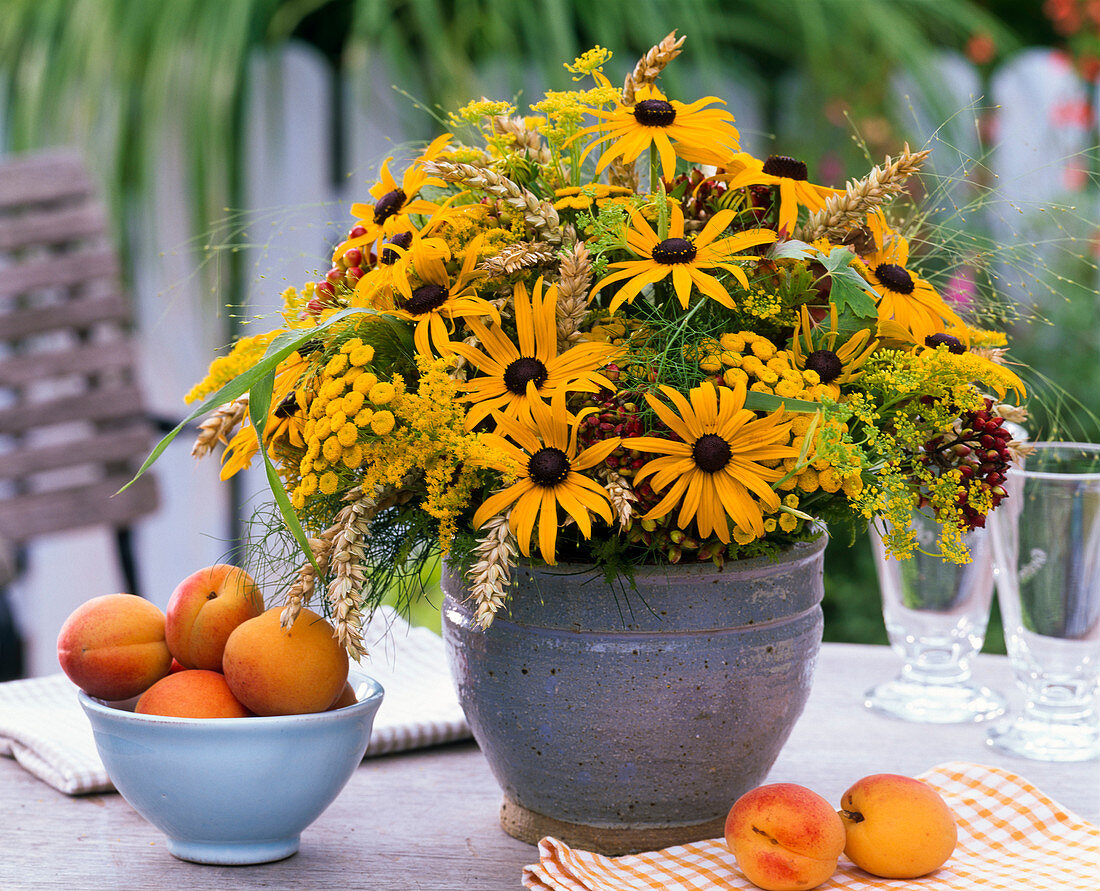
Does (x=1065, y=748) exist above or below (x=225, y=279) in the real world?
below

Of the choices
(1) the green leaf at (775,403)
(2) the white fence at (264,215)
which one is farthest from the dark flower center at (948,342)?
(2) the white fence at (264,215)

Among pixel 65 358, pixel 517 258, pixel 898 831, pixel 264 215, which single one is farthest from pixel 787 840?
→ pixel 65 358

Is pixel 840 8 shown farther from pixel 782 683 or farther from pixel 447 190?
pixel 782 683

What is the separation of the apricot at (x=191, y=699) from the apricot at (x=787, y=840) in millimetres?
269

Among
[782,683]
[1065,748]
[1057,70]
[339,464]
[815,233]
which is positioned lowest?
[1065,748]

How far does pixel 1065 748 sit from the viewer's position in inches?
33.7

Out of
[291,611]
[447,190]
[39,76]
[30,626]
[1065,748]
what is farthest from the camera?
[30,626]

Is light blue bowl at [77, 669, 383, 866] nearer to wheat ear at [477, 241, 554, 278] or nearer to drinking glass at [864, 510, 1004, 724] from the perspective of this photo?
wheat ear at [477, 241, 554, 278]

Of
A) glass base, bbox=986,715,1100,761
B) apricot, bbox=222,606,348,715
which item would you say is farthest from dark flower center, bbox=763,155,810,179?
glass base, bbox=986,715,1100,761

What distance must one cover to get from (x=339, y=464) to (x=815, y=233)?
28cm

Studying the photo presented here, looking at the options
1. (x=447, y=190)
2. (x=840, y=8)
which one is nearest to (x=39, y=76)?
(x=840, y=8)

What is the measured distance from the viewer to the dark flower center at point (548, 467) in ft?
1.81

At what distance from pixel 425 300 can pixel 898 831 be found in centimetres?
36

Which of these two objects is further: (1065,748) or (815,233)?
(1065,748)
